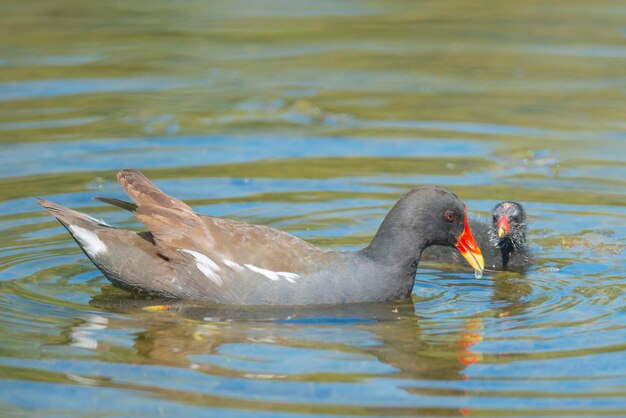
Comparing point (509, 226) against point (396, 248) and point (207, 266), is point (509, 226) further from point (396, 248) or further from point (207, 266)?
point (207, 266)

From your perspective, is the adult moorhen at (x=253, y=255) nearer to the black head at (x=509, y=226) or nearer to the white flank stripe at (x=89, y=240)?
the white flank stripe at (x=89, y=240)

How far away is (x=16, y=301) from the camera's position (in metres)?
7.53

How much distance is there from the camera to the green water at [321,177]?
20.2ft

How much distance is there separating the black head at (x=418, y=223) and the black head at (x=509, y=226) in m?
0.85

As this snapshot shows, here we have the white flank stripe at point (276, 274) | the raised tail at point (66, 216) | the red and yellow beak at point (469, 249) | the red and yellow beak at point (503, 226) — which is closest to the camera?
the white flank stripe at point (276, 274)

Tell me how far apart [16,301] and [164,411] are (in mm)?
2153

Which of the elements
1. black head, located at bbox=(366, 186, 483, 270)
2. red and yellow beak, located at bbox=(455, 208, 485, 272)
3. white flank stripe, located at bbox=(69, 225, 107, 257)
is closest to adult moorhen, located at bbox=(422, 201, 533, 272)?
red and yellow beak, located at bbox=(455, 208, 485, 272)

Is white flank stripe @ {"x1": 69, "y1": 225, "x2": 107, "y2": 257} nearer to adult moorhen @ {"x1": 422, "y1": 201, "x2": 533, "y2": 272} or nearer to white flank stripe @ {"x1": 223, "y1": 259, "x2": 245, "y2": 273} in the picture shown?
white flank stripe @ {"x1": 223, "y1": 259, "x2": 245, "y2": 273}

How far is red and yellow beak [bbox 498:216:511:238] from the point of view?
28.1 ft

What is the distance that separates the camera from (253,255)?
750 cm

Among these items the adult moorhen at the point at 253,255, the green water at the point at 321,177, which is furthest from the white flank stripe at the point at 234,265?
the green water at the point at 321,177

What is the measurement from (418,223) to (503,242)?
1267 millimetres

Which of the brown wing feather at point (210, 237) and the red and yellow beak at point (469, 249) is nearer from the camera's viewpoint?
the brown wing feather at point (210, 237)

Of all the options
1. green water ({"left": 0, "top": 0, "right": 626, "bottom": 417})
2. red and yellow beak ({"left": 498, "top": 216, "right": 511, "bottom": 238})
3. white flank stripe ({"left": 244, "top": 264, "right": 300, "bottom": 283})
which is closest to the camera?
green water ({"left": 0, "top": 0, "right": 626, "bottom": 417})
